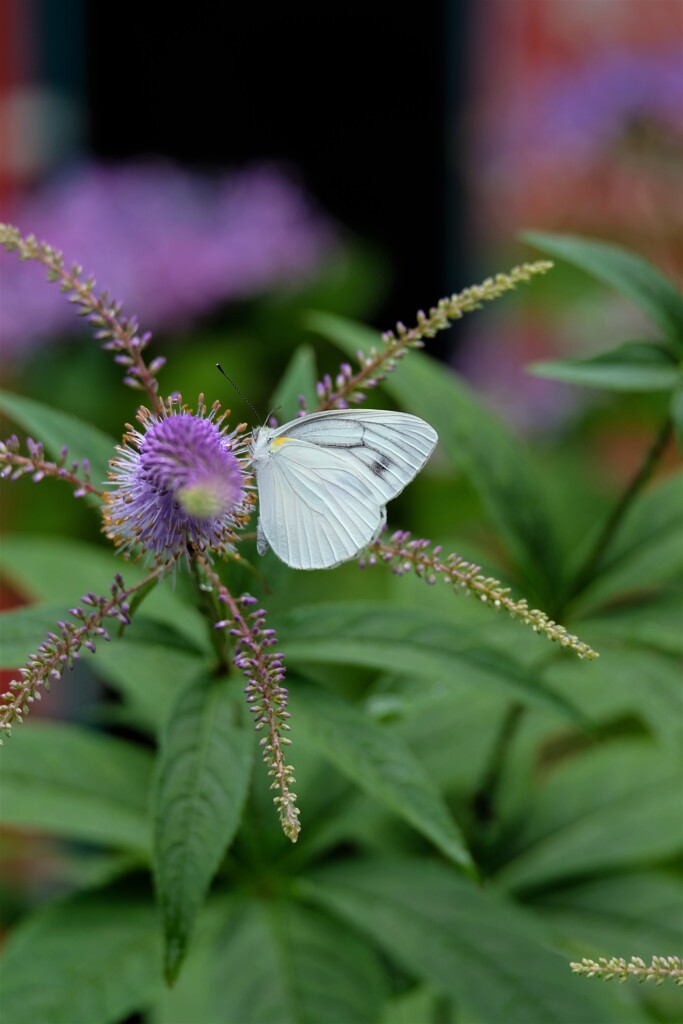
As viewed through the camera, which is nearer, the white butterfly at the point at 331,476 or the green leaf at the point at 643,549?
the white butterfly at the point at 331,476

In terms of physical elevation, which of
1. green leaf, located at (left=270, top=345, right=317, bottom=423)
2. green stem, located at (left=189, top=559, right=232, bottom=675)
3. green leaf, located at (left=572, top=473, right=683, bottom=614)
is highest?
green leaf, located at (left=270, top=345, right=317, bottom=423)

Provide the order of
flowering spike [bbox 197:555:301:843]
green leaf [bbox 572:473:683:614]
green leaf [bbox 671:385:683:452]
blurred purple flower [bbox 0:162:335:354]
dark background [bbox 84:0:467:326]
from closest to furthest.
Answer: flowering spike [bbox 197:555:301:843], green leaf [bbox 671:385:683:452], green leaf [bbox 572:473:683:614], blurred purple flower [bbox 0:162:335:354], dark background [bbox 84:0:467:326]

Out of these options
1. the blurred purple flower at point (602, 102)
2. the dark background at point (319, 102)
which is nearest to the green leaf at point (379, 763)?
the blurred purple flower at point (602, 102)

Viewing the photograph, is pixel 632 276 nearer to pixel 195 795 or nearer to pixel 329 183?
pixel 195 795

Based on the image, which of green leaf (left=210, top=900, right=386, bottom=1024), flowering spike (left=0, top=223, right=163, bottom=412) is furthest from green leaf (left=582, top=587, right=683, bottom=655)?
flowering spike (left=0, top=223, right=163, bottom=412)

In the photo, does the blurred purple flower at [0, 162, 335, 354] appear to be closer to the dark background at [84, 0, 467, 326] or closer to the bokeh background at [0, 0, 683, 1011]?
the bokeh background at [0, 0, 683, 1011]

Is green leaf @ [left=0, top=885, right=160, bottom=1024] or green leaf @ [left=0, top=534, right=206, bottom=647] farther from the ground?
green leaf @ [left=0, top=534, right=206, bottom=647]

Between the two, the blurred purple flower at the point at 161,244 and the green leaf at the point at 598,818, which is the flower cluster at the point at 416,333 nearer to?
the green leaf at the point at 598,818
